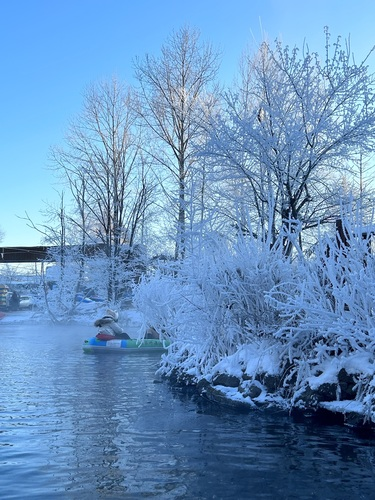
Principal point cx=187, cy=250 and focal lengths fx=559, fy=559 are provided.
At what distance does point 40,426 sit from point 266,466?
10.8ft

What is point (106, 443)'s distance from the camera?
6750 millimetres

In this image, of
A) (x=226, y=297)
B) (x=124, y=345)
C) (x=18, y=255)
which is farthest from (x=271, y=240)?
(x=18, y=255)

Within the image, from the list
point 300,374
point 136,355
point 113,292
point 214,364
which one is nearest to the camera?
point 300,374

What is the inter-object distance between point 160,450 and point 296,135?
9589mm

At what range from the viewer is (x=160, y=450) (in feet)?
21.2

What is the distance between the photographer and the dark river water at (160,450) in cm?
524

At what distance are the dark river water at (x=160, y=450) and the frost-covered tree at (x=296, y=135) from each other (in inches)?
248

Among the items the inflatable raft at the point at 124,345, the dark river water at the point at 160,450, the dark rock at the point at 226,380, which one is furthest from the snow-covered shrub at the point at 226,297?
the inflatable raft at the point at 124,345

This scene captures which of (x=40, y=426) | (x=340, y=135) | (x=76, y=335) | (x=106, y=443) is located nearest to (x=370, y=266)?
(x=106, y=443)

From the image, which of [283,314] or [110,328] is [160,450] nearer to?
[283,314]

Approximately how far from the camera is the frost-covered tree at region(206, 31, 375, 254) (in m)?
14.2

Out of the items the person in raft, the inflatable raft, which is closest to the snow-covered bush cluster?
the inflatable raft

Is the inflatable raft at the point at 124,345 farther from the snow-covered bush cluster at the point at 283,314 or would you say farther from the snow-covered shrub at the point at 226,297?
the snow-covered shrub at the point at 226,297

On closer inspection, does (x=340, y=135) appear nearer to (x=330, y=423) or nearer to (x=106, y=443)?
(x=330, y=423)
